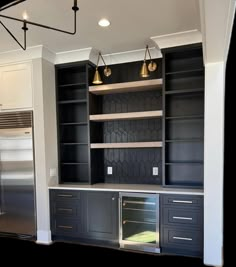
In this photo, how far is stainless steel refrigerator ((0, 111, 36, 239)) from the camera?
3.54 meters

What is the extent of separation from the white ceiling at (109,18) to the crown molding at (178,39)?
96 mm

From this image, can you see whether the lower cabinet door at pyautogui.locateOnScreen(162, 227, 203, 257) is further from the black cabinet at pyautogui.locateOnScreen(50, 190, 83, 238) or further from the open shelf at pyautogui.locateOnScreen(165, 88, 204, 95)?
the open shelf at pyautogui.locateOnScreen(165, 88, 204, 95)

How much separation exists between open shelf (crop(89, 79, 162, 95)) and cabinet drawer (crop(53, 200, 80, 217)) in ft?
5.65

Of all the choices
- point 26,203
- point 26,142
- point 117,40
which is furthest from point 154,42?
point 26,203

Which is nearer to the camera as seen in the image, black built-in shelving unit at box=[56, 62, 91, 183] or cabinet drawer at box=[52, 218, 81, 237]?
cabinet drawer at box=[52, 218, 81, 237]

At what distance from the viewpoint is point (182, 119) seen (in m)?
3.45

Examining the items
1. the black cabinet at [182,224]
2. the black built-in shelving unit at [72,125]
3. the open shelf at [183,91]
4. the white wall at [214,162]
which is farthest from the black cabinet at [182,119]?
the black built-in shelving unit at [72,125]

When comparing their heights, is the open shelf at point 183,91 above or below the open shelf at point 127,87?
below

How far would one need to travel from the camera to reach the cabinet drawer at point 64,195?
346 centimetres

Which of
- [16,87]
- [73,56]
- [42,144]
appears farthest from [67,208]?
[73,56]

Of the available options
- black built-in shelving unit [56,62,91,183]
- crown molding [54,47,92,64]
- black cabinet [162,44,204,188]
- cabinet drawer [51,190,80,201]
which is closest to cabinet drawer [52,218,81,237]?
cabinet drawer [51,190,80,201]

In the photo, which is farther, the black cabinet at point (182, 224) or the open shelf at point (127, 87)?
the open shelf at point (127, 87)

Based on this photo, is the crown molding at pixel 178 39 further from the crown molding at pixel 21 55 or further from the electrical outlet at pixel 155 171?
the electrical outlet at pixel 155 171

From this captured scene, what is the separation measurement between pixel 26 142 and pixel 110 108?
1.41 m
